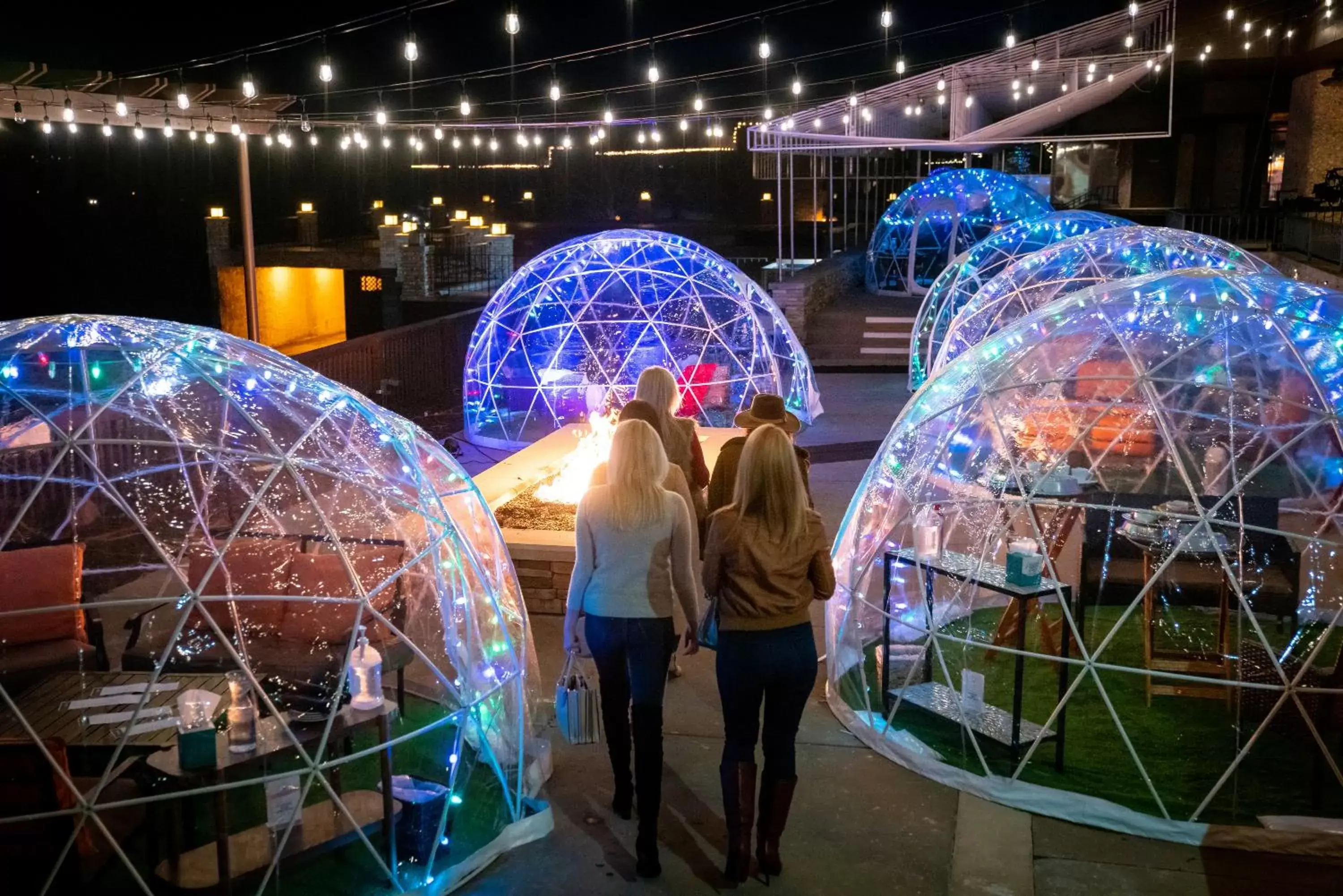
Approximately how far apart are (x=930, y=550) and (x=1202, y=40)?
2669 cm

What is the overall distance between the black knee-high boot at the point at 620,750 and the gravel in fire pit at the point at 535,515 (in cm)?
338

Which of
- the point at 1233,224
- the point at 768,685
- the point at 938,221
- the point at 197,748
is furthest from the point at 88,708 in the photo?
the point at 1233,224

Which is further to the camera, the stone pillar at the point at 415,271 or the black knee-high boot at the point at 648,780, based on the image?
the stone pillar at the point at 415,271

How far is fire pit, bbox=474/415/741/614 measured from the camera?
8133 millimetres

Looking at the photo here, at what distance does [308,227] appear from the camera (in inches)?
1147

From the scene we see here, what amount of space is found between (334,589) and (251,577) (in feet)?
1.47

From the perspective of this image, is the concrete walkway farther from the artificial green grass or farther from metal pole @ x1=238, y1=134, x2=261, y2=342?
metal pole @ x1=238, y1=134, x2=261, y2=342

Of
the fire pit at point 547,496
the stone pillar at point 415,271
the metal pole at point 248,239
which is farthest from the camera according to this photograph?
the stone pillar at point 415,271

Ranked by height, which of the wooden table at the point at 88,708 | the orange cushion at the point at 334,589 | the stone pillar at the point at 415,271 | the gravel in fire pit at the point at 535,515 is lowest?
the gravel in fire pit at the point at 535,515

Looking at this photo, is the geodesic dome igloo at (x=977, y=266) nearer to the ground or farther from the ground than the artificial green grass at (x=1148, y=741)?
farther from the ground

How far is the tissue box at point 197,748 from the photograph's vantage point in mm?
4211

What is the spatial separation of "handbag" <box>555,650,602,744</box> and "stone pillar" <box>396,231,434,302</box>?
64.7 ft

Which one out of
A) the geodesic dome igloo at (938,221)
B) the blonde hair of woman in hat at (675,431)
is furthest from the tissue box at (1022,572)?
the geodesic dome igloo at (938,221)

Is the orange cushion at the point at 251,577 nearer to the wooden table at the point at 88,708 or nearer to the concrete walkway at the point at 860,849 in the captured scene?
the wooden table at the point at 88,708
